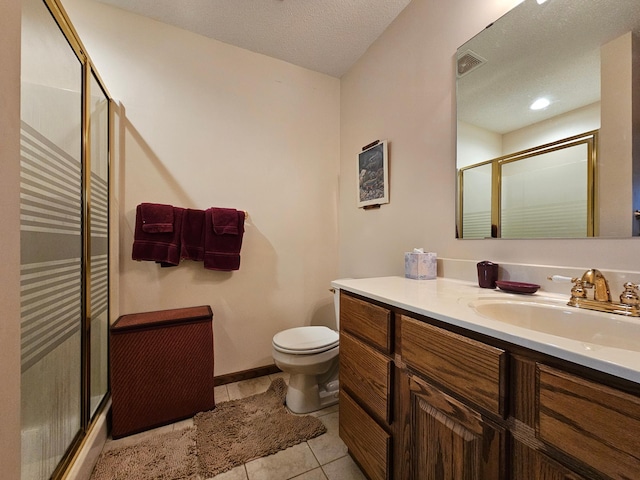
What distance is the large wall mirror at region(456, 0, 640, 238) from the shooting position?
79 cm

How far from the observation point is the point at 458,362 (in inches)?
25.0

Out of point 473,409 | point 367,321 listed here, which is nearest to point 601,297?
point 473,409

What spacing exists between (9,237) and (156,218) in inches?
43.0

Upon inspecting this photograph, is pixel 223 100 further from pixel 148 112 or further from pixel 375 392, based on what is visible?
pixel 375 392

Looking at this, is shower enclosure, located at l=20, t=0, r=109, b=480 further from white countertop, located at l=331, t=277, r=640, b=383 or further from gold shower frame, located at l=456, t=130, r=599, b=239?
gold shower frame, located at l=456, t=130, r=599, b=239

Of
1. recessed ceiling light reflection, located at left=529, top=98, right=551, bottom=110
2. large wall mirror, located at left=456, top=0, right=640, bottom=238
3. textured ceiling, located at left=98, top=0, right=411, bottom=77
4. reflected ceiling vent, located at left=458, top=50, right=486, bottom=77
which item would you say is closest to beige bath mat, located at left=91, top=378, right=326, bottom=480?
large wall mirror, located at left=456, top=0, right=640, bottom=238

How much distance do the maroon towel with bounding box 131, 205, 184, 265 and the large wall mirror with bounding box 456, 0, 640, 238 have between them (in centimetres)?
167

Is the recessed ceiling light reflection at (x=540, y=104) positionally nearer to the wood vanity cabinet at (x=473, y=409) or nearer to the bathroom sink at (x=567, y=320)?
the bathroom sink at (x=567, y=320)

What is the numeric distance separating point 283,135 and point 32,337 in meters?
1.80

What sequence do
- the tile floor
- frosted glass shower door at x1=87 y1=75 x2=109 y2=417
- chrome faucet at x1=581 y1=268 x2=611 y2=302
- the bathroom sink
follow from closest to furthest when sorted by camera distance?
the bathroom sink → chrome faucet at x1=581 y1=268 x2=611 y2=302 → the tile floor → frosted glass shower door at x1=87 y1=75 x2=109 y2=417

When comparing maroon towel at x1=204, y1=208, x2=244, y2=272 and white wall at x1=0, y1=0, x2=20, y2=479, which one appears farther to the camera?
maroon towel at x1=204, y1=208, x2=244, y2=272

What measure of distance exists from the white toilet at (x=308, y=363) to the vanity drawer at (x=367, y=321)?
0.27m

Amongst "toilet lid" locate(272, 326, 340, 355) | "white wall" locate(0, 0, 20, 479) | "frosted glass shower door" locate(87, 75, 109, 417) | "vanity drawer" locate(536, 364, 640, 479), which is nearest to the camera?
"vanity drawer" locate(536, 364, 640, 479)

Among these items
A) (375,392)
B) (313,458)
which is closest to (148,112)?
(375,392)
